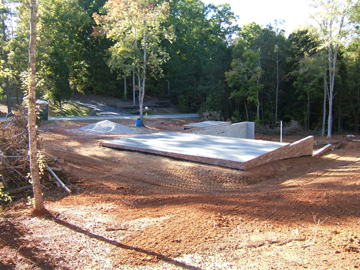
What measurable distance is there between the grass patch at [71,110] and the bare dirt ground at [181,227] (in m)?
A: 20.1

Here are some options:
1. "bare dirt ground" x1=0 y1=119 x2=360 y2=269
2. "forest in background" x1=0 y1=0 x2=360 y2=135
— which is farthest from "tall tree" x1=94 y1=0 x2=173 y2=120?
"bare dirt ground" x1=0 y1=119 x2=360 y2=269

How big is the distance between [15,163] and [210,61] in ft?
82.1

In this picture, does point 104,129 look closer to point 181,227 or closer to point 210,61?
point 181,227

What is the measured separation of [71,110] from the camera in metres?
27.6

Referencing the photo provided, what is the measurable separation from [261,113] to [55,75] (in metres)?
19.4

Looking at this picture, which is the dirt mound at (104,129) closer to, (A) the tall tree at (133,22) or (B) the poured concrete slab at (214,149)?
(B) the poured concrete slab at (214,149)

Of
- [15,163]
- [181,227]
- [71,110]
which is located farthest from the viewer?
[71,110]

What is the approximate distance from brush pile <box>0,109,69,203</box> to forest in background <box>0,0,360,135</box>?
10.1 meters

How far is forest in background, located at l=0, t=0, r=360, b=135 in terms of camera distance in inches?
763

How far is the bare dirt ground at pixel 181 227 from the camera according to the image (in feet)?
10.9

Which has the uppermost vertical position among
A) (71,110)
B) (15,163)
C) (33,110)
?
(71,110)

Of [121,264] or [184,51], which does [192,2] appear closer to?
[184,51]

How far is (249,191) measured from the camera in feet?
22.1

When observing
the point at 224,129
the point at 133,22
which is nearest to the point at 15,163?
the point at 224,129
